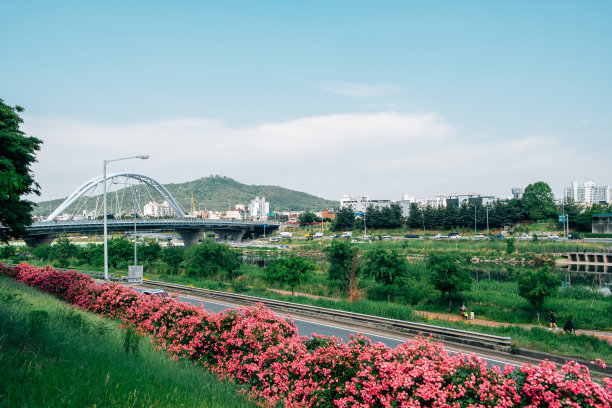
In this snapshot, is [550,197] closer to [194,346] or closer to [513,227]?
[513,227]

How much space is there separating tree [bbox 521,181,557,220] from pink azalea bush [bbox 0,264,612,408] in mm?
90521

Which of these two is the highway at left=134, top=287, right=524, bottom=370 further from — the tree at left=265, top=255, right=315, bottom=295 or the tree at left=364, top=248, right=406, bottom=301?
the tree at left=364, top=248, right=406, bottom=301

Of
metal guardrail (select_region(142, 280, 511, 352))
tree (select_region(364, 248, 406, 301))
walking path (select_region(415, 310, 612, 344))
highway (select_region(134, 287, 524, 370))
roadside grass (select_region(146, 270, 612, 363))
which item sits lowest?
walking path (select_region(415, 310, 612, 344))

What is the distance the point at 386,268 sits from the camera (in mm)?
26062

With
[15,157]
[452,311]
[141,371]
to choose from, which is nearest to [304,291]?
[452,311]

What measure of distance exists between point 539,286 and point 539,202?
8238 centimetres

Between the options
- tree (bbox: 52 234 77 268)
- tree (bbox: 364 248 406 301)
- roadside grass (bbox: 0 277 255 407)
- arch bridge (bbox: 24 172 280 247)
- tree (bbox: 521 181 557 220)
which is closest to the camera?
roadside grass (bbox: 0 277 255 407)

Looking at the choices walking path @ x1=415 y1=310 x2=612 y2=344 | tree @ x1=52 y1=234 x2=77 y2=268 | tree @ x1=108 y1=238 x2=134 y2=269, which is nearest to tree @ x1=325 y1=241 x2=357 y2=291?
walking path @ x1=415 y1=310 x2=612 y2=344

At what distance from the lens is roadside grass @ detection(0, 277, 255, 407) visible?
484 cm

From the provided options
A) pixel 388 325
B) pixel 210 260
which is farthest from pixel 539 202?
pixel 388 325

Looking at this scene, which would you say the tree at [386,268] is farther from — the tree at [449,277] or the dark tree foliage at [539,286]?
the dark tree foliage at [539,286]

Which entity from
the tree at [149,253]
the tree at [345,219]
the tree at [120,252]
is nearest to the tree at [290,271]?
the tree at [149,253]

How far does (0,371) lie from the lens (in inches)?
203

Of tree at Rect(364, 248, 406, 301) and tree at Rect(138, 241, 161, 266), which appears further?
tree at Rect(138, 241, 161, 266)
